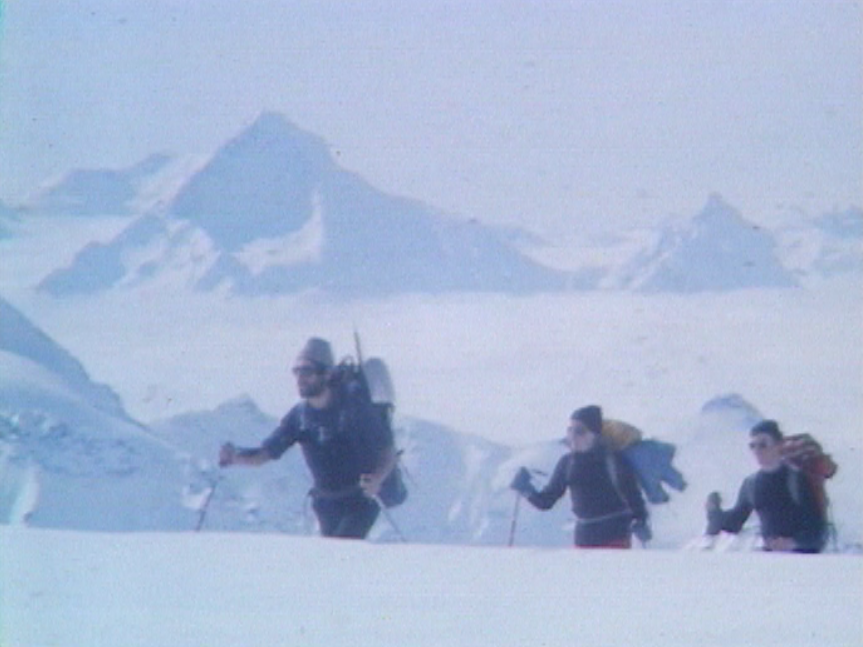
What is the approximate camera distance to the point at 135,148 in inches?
134

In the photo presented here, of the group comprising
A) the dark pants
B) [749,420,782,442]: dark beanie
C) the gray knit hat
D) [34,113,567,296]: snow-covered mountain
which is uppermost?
[34,113,567,296]: snow-covered mountain

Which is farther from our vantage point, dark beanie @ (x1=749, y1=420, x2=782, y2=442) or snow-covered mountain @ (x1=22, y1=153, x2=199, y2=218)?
snow-covered mountain @ (x1=22, y1=153, x2=199, y2=218)

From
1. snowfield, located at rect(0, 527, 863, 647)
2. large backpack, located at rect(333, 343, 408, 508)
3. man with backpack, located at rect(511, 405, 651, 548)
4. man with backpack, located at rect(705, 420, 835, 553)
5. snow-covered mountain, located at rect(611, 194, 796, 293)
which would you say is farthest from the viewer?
snow-covered mountain, located at rect(611, 194, 796, 293)

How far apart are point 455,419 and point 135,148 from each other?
1.03 meters

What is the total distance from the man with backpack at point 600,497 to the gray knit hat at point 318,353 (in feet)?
1.86

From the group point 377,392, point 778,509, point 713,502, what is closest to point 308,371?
point 377,392

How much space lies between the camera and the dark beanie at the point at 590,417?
3201 mm

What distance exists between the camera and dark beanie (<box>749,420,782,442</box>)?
317 cm

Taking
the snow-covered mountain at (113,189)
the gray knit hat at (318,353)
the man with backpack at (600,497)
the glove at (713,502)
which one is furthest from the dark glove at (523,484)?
the snow-covered mountain at (113,189)

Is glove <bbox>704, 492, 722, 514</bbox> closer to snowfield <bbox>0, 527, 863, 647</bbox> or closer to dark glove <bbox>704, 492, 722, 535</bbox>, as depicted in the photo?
dark glove <bbox>704, 492, 722, 535</bbox>

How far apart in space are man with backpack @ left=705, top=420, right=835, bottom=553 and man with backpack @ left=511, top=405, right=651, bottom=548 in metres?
0.18

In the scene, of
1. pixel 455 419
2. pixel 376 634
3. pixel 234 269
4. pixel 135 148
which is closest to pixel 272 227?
pixel 234 269

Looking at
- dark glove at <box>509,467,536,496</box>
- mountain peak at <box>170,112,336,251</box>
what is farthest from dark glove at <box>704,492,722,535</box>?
mountain peak at <box>170,112,336,251</box>

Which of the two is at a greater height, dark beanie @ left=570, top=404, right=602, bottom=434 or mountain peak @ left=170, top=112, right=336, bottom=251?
mountain peak @ left=170, top=112, right=336, bottom=251
